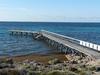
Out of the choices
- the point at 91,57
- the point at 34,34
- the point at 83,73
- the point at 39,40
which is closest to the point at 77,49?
the point at 91,57

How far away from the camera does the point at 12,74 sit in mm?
11617

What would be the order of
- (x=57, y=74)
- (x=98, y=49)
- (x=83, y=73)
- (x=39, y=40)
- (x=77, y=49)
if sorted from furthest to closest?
(x=39, y=40) < (x=77, y=49) < (x=98, y=49) < (x=83, y=73) < (x=57, y=74)

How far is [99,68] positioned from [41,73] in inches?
196

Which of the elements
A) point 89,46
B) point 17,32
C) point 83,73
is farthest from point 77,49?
point 17,32

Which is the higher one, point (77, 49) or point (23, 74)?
point (23, 74)

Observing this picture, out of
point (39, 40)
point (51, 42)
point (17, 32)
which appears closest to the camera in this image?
point (51, 42)

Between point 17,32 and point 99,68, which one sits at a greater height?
point 99,68

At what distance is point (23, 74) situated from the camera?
12.0 m

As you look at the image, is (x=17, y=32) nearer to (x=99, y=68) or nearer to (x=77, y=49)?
(x=77, y=49)

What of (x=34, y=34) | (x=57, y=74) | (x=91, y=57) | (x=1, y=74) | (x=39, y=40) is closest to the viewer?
(x=1, y=74)

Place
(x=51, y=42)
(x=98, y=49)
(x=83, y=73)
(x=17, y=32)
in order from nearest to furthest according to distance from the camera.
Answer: (x=83, y=73)
(x=98, y=49)
(x=51, y=42)
(x=17, y=32)

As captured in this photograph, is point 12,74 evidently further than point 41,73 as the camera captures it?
No

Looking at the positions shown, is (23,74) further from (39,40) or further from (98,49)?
(39,40)

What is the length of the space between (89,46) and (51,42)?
57.5 feet
